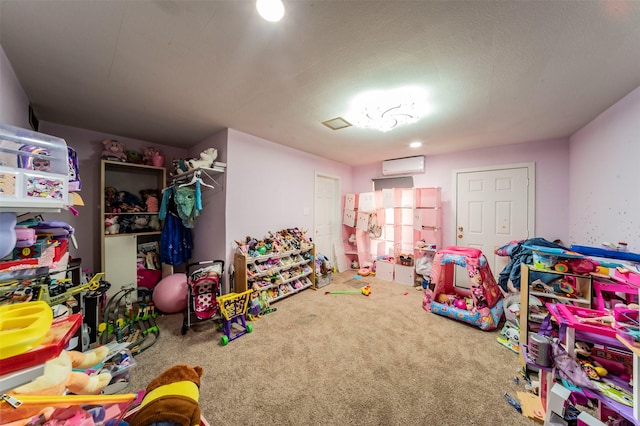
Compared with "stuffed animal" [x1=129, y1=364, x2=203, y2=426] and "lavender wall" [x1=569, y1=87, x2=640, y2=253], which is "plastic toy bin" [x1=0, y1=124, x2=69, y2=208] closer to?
"stuffed animal" [x1=129, y1=364, x2=203, y2=426]

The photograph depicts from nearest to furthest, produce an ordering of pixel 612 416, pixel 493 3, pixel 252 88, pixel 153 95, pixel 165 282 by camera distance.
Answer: pixel 493 3, pixel 612 416, pixel 252 88, pixel 153 95, pixel 165 282

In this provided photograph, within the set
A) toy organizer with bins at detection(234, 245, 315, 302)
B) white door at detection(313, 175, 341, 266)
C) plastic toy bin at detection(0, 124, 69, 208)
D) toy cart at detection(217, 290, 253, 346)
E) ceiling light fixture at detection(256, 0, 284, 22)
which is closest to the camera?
plastic toy bin at detection(0, 124, 69, 208)

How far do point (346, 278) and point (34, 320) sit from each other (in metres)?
3.93

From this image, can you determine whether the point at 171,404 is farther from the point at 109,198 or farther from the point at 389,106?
the point at 109,198

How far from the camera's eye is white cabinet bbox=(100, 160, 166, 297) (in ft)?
9.32

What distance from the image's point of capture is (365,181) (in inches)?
194

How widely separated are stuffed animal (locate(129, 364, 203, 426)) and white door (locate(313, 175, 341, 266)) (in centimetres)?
330

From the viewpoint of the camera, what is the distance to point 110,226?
9.53 ft

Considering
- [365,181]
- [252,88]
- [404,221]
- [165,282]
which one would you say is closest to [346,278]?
[404,221]

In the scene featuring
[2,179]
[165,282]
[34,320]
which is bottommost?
[165,282]

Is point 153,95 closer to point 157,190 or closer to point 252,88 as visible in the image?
point 252,88

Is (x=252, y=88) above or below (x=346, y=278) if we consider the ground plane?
above

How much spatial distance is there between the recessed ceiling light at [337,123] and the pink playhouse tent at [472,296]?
212 cm

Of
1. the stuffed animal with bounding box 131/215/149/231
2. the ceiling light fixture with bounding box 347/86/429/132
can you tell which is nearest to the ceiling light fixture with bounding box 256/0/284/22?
the ceiling light fixture with bounding box 347/86/429/132
